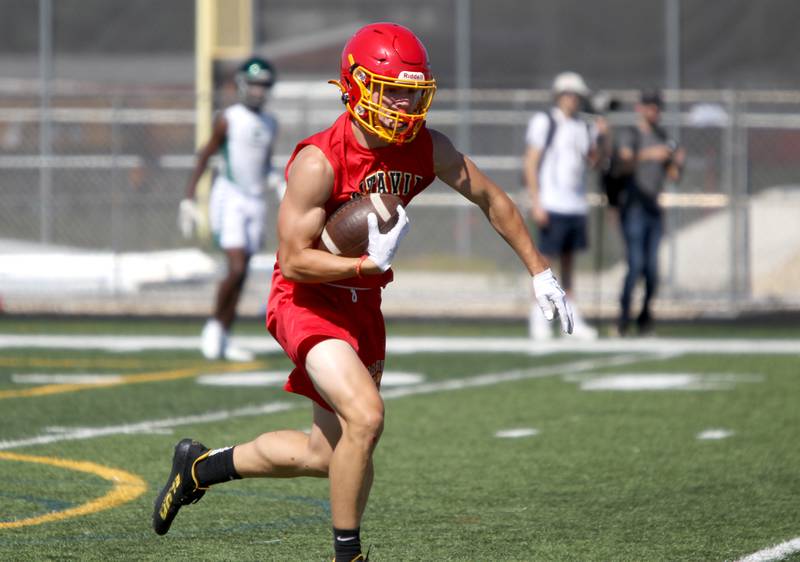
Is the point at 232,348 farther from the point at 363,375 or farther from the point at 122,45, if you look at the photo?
the point at 122,45

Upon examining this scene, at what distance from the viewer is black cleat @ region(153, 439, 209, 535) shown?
610 cm

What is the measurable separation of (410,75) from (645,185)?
871 cm

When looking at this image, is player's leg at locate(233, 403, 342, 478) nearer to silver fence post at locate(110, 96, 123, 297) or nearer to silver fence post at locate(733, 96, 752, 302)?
silver fence post at locate(733, 96, 752, 302)

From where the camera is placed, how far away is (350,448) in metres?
5.29

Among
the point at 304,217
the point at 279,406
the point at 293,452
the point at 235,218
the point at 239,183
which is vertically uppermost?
the point at 239,183

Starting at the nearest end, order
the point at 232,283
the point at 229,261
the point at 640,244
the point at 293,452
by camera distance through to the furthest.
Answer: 1. the point at 293,452
2. the point at 232,283
3. the point at 229,261
4. the point at 640,244

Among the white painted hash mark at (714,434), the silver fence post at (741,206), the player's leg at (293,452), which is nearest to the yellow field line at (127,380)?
the white painted hash mark at (714,434)

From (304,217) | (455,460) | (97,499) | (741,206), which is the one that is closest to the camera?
(304,217)

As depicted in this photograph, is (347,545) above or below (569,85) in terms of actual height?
below

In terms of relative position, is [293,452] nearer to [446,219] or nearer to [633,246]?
[633,246]

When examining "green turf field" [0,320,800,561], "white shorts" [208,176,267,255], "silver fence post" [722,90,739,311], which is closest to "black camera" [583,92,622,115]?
"silver fence post" [722,90,739,311]

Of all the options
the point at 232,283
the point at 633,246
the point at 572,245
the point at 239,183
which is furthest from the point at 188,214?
the point at 633,246

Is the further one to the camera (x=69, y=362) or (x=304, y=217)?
(x=69, y=362)

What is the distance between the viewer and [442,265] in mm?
18141
